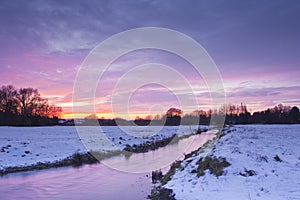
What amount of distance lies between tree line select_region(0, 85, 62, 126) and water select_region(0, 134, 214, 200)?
58.4 metres

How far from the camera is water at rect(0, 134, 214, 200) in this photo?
14.6 meters

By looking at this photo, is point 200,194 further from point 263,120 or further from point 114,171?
point 263,120

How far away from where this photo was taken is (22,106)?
83500mm

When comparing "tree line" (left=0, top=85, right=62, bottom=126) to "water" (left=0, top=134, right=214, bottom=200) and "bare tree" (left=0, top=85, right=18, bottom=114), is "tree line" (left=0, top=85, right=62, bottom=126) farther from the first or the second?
"water" (left=0, top=134, right=214, bottom=200)

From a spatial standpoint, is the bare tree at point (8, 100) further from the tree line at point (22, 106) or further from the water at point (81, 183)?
the water at point (81, 183)

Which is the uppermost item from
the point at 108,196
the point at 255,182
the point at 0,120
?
the point at 0,120

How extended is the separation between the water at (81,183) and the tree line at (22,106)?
58.4 metres

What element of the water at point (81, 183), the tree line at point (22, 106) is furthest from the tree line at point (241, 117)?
the water at point (81, 183)

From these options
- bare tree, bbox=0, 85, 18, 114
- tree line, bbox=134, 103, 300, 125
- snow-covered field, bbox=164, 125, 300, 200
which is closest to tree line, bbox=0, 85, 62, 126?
bare tree, bbox=0, 85, 18, 114

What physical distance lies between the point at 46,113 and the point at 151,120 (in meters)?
48.0

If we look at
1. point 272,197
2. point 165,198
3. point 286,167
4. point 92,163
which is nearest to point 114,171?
point 92,163

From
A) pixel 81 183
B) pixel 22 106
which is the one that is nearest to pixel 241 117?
pixel 22 106

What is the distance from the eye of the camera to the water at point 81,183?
1460cm

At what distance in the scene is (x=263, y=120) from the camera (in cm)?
11950
